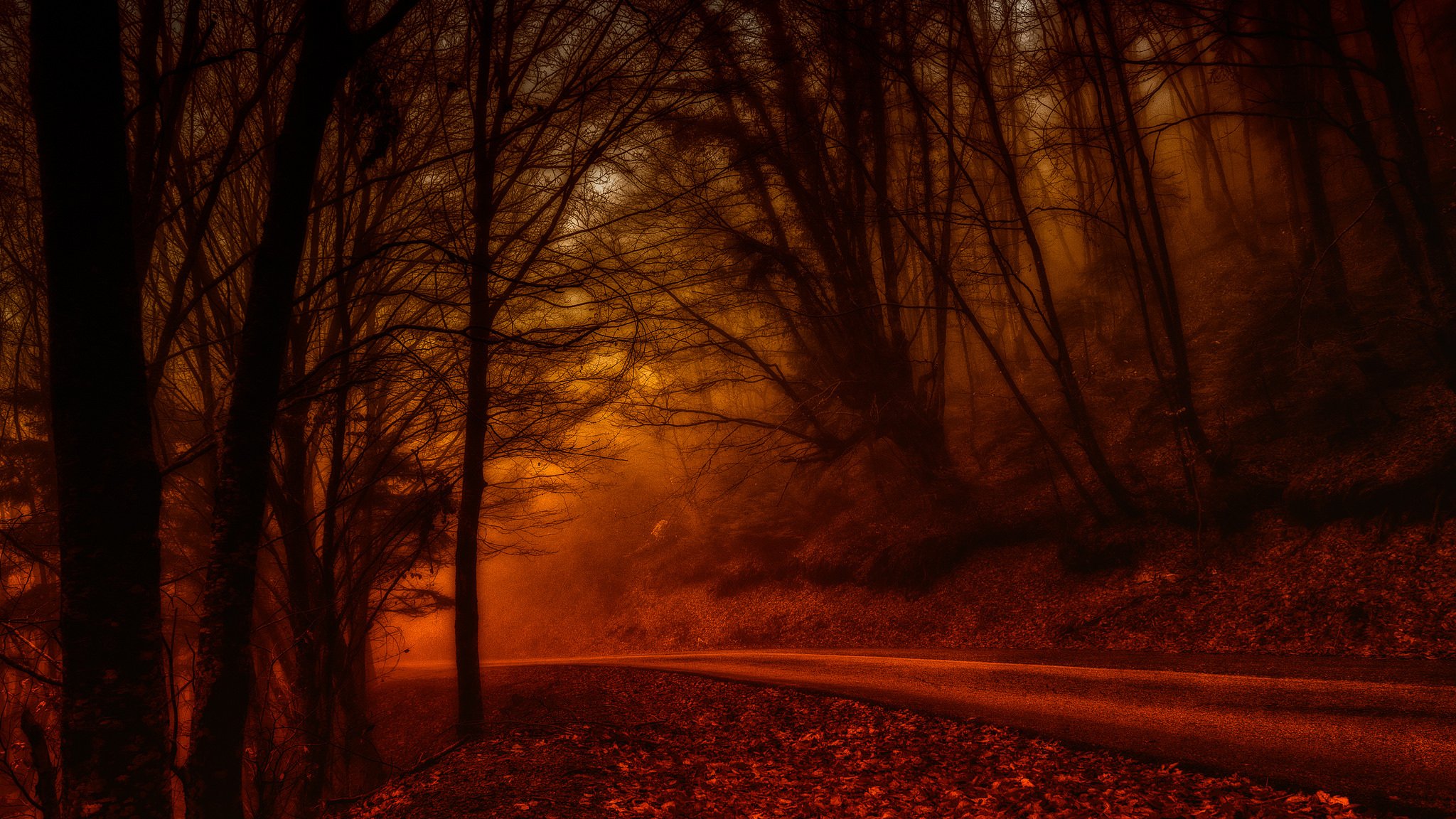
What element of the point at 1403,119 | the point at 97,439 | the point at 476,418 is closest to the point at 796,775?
the point at 476,418

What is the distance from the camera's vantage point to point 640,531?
98.2 feet

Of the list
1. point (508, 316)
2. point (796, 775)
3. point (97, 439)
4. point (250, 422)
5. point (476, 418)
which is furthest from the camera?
point (508, 316)

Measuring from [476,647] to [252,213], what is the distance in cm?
609

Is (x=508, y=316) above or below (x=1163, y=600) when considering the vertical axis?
above

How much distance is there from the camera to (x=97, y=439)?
3.10 meters

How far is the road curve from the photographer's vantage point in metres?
5.04

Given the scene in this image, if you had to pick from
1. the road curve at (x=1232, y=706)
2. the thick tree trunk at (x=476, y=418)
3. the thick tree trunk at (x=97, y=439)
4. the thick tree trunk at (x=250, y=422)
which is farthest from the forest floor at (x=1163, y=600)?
the thick tree trunk at (x=97, y=439)

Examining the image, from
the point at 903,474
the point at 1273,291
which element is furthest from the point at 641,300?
the point at 1273,291

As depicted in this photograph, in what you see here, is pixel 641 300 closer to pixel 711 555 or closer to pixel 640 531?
pixel 711 555

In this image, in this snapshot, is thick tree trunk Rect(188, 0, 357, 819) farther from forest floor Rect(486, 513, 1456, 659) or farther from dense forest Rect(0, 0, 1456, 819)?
forest floor Rect(486, 513, 1456, 659)

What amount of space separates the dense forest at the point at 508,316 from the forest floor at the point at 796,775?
4.77 feet

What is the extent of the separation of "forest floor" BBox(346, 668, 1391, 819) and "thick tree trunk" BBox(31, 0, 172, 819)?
283 centimetres

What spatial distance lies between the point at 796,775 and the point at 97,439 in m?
6.08

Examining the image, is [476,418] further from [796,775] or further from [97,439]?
[97,439]
